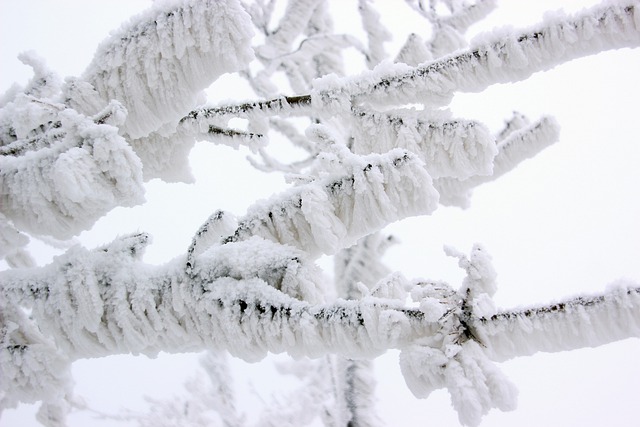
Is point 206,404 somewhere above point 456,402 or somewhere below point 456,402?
above

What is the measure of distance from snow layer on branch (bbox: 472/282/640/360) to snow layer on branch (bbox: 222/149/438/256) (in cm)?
34

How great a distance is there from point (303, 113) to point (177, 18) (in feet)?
1.54

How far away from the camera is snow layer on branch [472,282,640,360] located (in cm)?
118

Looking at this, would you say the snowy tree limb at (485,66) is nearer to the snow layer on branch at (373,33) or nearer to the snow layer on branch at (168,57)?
the snow layer on branch at (168,57)

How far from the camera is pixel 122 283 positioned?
145 centimetres

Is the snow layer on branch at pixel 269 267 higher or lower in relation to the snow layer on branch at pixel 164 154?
lower

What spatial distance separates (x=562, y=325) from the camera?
121cm

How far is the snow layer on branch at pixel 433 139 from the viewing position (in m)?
1.47

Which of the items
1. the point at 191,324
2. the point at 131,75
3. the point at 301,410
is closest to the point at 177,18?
the point at 131,75

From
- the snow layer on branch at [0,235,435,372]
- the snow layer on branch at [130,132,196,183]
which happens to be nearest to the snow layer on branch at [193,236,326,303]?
the snow layer on branch at [0,235,435,372]

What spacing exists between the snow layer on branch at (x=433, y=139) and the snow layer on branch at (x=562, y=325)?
0.45 meters

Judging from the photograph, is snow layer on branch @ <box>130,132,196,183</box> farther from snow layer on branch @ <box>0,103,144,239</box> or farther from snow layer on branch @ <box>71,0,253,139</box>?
snow layer on branch @ <box>0,103,144,239</box>

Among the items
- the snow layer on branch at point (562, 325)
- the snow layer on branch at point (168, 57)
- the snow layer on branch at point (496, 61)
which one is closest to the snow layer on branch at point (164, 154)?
the snow layer on branch at point (168, 57)

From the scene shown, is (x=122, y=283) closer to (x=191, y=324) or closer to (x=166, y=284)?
(x=166, y=284)
